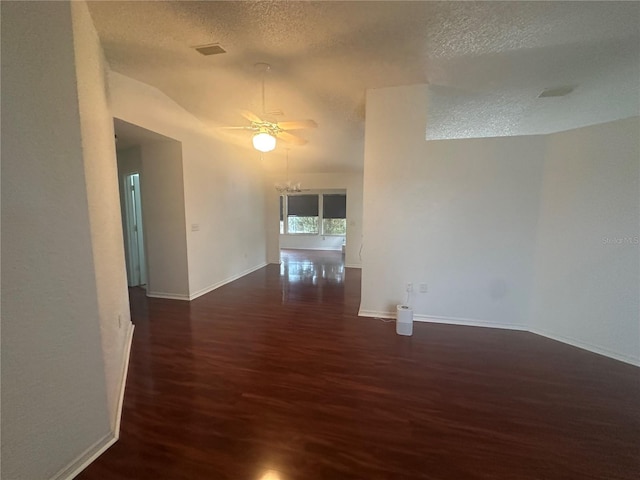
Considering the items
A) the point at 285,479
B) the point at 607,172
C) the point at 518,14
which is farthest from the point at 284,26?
the point at 607,172

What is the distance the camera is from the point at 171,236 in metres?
4.43

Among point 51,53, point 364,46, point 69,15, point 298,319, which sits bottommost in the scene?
point 298,319

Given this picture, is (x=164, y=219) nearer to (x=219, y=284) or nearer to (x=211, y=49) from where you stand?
(x=219, y=284)

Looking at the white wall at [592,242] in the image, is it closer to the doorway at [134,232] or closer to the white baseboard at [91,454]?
the white baseboard at [91,454]

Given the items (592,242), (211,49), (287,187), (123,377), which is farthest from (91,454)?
(287,187)

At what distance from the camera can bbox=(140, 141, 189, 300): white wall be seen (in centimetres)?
427

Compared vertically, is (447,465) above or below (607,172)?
below

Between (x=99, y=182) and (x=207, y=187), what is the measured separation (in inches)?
114

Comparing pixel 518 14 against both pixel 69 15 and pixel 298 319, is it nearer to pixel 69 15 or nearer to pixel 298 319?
pixel 69 15

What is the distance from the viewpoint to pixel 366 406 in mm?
2020

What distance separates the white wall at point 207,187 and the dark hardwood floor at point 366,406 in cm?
167

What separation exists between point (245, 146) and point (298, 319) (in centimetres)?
405

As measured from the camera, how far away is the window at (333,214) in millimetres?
10265

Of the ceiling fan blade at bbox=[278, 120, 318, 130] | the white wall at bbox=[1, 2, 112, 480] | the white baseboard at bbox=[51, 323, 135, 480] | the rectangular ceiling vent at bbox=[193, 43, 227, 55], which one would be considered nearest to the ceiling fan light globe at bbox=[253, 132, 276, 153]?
the ceiling fan blade at bbox=[278, 120, 318, 130]
